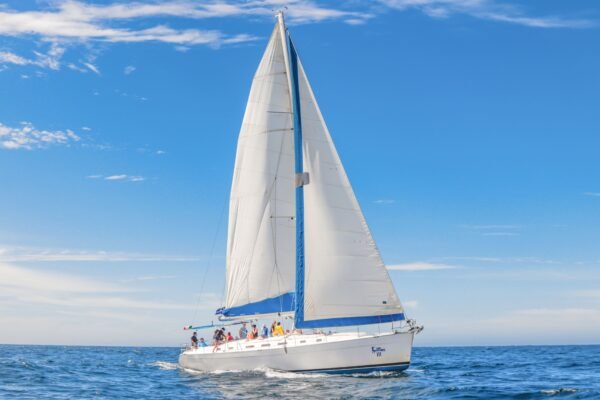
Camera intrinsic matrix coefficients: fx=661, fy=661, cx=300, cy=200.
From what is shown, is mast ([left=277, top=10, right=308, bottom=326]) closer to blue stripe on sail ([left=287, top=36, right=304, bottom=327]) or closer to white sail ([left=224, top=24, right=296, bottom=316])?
blue stripe on sail ([left=287, top=36, right=304, bottom=327])

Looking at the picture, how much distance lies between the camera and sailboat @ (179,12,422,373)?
35656 mm

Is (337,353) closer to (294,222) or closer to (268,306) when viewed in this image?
(268,306)

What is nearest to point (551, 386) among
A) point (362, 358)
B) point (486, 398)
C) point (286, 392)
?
point (486, 398)

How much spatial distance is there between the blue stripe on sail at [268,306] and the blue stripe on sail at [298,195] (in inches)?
126

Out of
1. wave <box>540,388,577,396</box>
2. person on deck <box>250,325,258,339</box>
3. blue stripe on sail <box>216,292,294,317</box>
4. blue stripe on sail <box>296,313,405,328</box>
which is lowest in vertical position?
wave <box>540,388,577,396</box>

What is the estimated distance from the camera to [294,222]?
41719 millimetres

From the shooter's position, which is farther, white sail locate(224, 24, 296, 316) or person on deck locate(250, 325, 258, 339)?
white sail locate(224, 24, 296, 316)

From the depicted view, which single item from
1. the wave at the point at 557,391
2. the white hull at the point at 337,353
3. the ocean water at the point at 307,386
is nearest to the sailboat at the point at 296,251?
the white hull at the point at 337,353

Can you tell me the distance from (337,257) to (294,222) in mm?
5440

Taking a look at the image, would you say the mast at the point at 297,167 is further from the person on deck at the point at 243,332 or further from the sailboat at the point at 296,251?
the person on deck at the point at 243,332

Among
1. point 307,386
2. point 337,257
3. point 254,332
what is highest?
point 337,257

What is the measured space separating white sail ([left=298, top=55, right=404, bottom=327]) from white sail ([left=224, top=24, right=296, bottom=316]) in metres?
2.98

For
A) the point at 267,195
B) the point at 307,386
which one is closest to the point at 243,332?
the point at 267,195

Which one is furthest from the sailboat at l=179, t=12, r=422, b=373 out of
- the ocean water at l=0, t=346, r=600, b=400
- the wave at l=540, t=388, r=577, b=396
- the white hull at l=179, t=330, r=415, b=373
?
the wave at l=540, t=388, r=577, b=396
